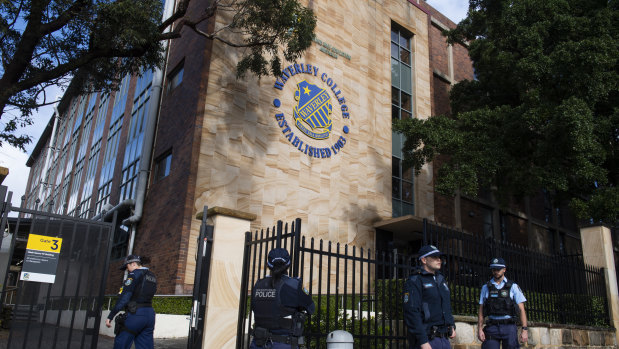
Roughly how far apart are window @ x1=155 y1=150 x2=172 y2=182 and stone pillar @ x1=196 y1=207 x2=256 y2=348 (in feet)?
37.1

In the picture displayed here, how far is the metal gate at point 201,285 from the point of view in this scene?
696 cm

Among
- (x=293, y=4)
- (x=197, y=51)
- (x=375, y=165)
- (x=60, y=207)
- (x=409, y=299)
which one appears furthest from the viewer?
(x=60, y=207)

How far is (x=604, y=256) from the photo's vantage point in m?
12.3

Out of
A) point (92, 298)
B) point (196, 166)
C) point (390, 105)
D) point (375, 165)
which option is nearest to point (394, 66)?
point (390, 105)

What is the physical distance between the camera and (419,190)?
71.1 ft

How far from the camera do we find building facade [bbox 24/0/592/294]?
1644cm

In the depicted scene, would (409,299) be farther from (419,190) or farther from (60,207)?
(60,207)

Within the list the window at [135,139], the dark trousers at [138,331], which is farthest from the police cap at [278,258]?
the window at [135,139]

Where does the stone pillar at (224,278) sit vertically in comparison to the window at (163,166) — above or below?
below

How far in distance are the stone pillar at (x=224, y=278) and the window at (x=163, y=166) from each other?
11300 mm

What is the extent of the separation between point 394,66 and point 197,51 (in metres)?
9.78

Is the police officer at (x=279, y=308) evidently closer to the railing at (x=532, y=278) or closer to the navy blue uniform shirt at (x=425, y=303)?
the navy blue uniform shirt at (x=425, y=303)

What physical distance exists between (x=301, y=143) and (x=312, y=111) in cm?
152

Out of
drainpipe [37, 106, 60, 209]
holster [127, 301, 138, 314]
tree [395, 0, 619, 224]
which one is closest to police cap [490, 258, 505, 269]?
holster [127, 301, 138, 314]
